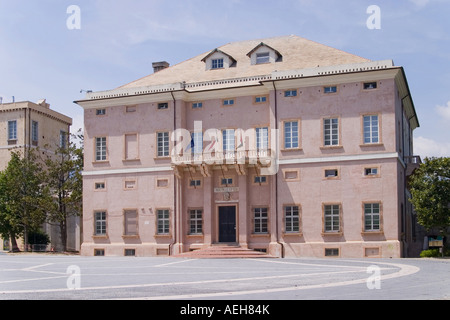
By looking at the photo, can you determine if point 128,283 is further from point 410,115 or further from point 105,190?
point 410,115

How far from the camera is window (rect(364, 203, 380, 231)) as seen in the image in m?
35.2

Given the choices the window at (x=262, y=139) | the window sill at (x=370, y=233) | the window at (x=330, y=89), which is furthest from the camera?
the window at (x=262, y=139)

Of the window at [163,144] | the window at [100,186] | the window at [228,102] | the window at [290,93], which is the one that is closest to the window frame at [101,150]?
the window at [100,186]

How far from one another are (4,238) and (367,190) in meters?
30.4

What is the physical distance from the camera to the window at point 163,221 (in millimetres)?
40250

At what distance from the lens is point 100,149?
140 ft

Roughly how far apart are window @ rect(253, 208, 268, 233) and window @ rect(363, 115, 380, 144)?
7.82 m

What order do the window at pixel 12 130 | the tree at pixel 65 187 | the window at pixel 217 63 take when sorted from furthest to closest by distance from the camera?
1. the window at pixel 12 130
2. the tree at pixel 65 187
3. the window at pixel 217 63

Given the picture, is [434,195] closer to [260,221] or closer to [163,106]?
[260,221]

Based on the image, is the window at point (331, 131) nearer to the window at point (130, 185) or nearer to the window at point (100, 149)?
the window at point (130, 185)

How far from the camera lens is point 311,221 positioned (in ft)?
120

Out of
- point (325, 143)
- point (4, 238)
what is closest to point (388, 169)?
point (325, 143)

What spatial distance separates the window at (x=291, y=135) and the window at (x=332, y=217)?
437 cm

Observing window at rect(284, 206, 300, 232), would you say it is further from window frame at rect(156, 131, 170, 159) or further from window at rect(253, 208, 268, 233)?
window frame at rect(156, 131, 170, 159)
